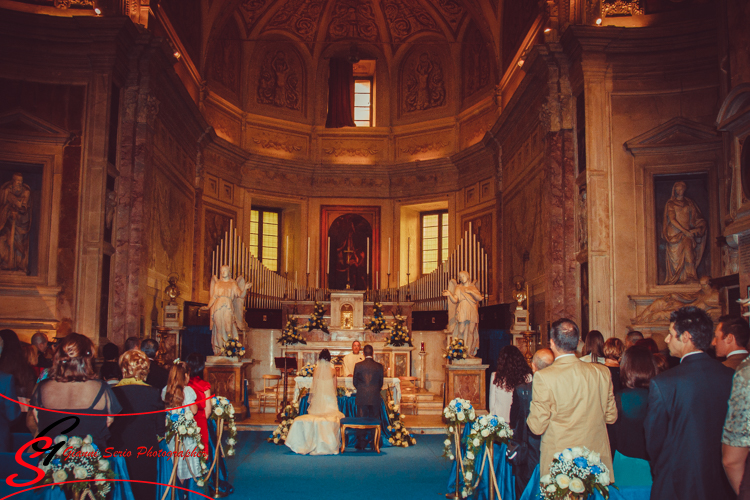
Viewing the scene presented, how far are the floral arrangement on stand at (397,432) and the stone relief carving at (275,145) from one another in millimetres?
12470

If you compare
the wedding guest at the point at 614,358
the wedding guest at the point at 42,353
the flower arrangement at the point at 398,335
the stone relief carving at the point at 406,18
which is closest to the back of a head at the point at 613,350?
the wedding guest at the point at 614,358

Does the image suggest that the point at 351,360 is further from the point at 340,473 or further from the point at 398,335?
the point at 340,473

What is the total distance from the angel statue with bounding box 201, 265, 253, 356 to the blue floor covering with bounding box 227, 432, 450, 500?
12.9 feet

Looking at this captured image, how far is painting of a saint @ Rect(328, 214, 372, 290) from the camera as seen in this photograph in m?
22.0

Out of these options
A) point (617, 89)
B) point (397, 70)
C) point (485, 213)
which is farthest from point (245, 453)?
point (397, 70)

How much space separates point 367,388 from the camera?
36.0 feet

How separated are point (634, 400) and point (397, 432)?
6.73 m

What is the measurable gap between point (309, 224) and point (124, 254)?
9.05 m

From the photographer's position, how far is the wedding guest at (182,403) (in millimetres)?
6266

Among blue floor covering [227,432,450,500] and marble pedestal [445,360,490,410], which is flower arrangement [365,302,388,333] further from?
blue floor covering [227,432,450,500]

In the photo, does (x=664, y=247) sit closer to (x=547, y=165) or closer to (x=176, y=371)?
(x=547, y=165)

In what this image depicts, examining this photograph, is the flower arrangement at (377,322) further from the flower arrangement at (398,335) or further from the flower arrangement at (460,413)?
the flower arrangement at (460,413)

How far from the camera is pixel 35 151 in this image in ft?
41.4

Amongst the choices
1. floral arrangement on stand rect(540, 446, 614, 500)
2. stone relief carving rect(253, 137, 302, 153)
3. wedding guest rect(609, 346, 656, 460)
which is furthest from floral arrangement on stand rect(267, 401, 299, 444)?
stone relief carving rect(253, 137, 302, 153)
